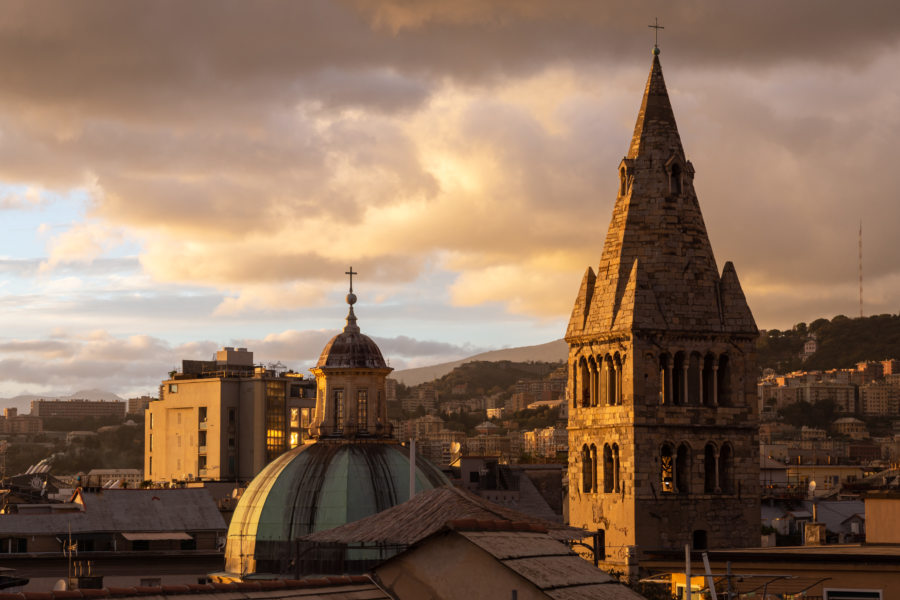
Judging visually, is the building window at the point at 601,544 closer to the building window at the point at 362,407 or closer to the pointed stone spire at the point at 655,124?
the building window at the point at 362,407

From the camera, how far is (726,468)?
80562 mm

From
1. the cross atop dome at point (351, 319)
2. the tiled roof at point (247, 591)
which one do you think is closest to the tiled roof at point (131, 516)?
the cross atop dome at point (351, 319)

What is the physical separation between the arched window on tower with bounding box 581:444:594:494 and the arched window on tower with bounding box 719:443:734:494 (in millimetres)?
6128

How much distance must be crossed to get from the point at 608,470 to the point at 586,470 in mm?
1918

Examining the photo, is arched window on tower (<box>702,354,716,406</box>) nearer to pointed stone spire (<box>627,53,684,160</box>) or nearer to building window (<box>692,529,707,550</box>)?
building window (<box>692,529,707,550</box>)

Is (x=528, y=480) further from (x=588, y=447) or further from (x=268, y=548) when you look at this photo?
(x=268, y=548)

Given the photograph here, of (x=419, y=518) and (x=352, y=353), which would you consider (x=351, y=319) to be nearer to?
(x=352, y=353)

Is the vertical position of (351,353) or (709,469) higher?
(351,353)

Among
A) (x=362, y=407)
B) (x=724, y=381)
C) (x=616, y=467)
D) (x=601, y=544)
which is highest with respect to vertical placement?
(x=724, y=381)

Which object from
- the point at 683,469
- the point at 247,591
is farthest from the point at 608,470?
the point at 247,591

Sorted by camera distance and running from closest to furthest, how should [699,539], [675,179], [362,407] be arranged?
[362,407] < [699,539] < [675,179]

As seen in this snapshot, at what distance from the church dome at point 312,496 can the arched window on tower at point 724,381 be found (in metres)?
14.9

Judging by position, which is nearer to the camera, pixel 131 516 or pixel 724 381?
pixel 724 381

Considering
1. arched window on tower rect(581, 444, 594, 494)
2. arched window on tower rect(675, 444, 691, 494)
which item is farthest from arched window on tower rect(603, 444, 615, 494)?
arched window on tower rect(675, 444, 691, 494)
